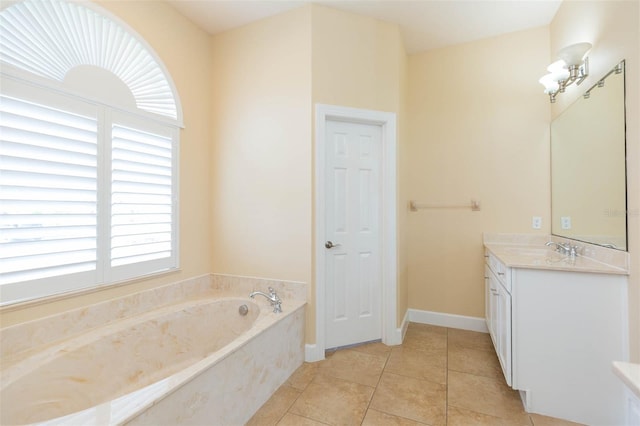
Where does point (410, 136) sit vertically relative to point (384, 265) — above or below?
above

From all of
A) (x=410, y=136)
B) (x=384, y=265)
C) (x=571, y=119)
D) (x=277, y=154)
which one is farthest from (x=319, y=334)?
(x=571, y=119)

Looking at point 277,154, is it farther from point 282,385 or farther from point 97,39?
point 282,385

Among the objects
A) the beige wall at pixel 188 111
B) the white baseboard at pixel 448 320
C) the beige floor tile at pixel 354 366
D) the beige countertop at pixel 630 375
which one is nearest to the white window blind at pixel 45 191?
the beige wall at pixel 188 111

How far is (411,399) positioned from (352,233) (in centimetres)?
129

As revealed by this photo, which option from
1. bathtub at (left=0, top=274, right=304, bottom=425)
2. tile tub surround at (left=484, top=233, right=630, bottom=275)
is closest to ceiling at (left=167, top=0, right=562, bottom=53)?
tile tub surround at (left=484, top=233, right=630, bottom=275)

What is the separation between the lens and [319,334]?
2.32m

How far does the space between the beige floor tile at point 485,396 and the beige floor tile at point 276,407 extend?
3.39ft

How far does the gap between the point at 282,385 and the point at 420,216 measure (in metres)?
2.12

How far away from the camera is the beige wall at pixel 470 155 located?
8.73 feet

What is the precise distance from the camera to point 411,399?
1818 mm

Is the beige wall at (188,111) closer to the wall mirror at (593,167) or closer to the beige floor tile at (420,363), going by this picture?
the beige floor tile at (420,363)

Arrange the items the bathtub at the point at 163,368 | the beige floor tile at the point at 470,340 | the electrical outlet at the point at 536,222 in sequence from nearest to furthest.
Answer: the bathtub at the point at 163,368, the beige floor tile at the point at 470,340, the electrical outlet at the point at 536,222

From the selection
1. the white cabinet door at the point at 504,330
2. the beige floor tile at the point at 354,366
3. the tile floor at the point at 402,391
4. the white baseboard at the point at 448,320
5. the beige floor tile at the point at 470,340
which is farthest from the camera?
the white baseboard at the point at 448,320

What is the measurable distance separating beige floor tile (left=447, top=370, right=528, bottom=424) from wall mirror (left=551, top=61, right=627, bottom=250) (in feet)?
3.74
